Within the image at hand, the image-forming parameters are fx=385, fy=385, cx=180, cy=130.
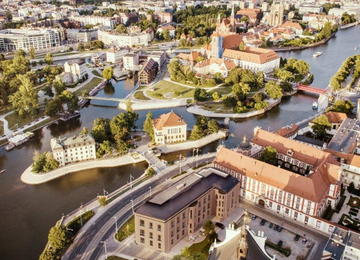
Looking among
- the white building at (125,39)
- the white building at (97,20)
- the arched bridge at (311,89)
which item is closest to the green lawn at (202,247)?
the arched bridge at (311,89)

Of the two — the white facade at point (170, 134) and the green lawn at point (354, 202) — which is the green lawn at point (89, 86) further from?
the green lawn at point (354, 202)

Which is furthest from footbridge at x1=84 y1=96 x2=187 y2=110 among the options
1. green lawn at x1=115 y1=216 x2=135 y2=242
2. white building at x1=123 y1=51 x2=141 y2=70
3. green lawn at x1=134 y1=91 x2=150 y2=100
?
green lawn at x1=115 y1=216 x2=135 y2=242

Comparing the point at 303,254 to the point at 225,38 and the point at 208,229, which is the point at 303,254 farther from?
the point at 225,38

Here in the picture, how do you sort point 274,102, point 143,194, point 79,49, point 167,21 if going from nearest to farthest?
point 143,194 → point 274,102 → point 79,49 → point 167,21

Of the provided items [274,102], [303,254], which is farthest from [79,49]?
[303,254]

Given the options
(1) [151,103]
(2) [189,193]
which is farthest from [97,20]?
(2) [189,193]
